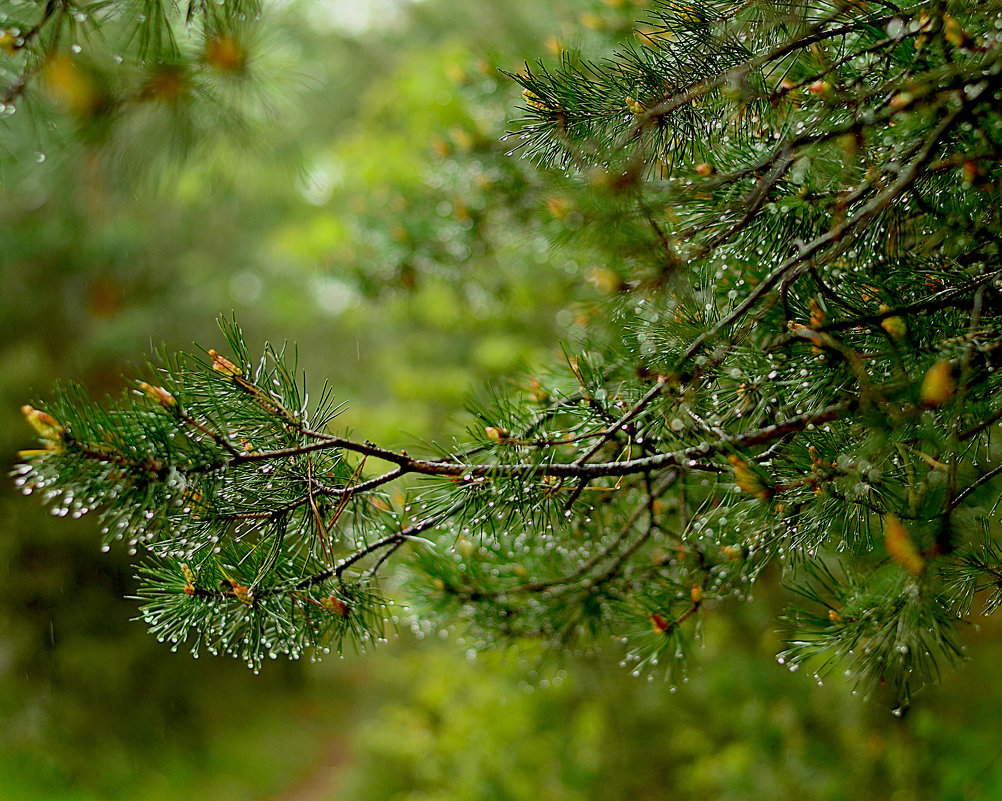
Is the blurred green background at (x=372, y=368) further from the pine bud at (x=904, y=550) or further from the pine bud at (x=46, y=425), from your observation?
the pine bud at (x=46, y=425)

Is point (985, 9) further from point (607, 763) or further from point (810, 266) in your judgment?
point (607, 763)

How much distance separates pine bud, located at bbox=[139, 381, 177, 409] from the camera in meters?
0.82

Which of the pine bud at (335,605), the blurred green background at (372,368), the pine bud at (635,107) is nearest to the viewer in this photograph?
the pine bud at (335,605)

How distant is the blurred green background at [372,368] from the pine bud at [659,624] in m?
0.30

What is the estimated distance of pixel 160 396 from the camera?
83 cm

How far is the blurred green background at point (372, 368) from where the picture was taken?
229 cm

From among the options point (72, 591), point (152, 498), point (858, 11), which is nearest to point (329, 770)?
point (72, 591)

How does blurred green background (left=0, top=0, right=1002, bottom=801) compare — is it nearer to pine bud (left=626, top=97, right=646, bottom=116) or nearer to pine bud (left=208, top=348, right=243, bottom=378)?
pine bud (left=626, top=97, right=646, bottom=116)

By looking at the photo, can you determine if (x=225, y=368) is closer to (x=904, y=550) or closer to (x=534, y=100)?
(x=534, y=100)

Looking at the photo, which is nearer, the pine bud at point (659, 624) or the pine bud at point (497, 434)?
the pine bud at point (497, 434)

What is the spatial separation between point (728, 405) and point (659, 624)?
380mm

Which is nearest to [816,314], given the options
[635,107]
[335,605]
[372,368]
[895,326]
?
[895,326]

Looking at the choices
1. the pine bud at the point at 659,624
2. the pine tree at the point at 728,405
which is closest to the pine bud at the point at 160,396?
the pine tree at the point at 728,405

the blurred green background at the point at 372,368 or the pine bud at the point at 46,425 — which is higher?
the blurred green background at the point at 372,368
